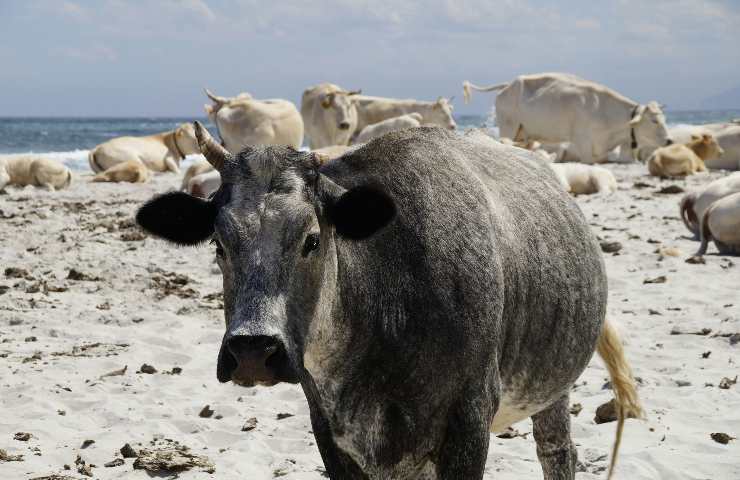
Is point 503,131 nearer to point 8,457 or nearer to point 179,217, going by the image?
point 8,457

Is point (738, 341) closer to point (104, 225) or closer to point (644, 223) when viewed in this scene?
point (644, 223)

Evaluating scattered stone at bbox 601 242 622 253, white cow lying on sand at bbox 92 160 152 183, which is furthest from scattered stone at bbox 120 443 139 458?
white cow lying on sand at bbox 92 160 152 183

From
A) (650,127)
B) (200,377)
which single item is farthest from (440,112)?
(200,377)

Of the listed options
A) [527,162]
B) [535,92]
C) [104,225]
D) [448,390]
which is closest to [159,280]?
[104,225]

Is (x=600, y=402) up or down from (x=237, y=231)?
down

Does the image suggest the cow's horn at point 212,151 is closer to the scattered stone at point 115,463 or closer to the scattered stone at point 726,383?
the scattered stone at point 115,463

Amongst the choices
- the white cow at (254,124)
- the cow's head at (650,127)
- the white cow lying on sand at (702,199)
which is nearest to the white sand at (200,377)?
the white cow lying on sand at (702,199)

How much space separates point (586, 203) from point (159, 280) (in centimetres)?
794

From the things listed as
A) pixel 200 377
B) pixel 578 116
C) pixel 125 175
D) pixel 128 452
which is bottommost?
pixel 125 175

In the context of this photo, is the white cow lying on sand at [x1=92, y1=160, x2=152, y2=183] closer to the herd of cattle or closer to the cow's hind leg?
the herd of cattle

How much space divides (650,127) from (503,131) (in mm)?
3733

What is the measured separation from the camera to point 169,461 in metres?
4.94

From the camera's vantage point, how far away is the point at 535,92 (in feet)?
82.9

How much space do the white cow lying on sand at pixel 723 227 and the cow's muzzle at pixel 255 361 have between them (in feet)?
28.9
